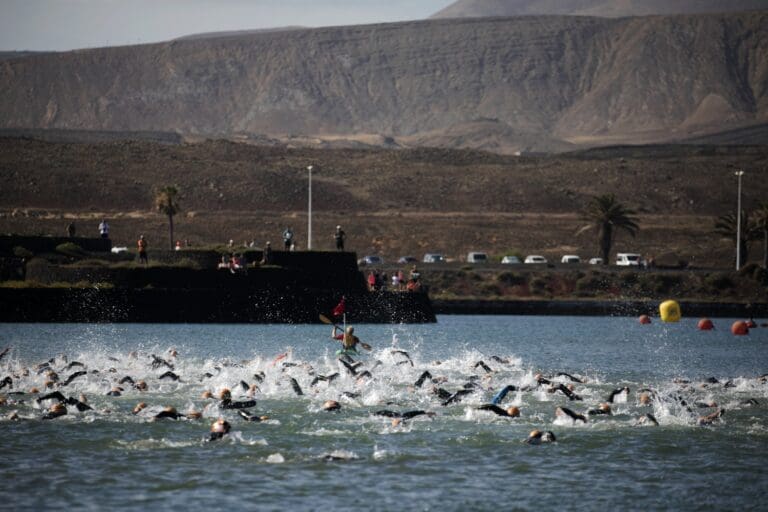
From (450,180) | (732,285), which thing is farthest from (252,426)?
(450,180)

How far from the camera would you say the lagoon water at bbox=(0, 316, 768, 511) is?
2103 centimetres

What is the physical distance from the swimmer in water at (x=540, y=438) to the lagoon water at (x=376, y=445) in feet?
0.53

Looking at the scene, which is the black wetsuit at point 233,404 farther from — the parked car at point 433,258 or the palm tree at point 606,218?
the palm tree at point 606,218

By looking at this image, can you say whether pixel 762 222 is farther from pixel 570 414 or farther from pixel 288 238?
pixel 570 414

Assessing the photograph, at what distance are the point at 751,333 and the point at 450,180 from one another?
3291 inches

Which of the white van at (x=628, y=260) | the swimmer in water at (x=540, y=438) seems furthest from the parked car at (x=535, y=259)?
the swimmer in water at (x=540, y=438)

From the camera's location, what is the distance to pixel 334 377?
34125mm

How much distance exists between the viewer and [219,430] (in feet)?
83.8

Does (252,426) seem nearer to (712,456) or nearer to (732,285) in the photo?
(712,456)

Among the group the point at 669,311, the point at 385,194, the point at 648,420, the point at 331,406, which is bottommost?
the point at 648,420

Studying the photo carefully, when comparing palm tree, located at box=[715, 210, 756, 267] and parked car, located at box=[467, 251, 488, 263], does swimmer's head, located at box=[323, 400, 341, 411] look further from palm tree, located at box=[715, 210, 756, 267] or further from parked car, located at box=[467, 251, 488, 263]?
parked car, located at box=[467, 251, 488, 263]

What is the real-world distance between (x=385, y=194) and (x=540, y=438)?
4890 inches

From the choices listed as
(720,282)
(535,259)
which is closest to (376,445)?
(720,282)

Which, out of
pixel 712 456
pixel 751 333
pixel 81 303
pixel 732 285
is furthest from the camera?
pixel 732 285
